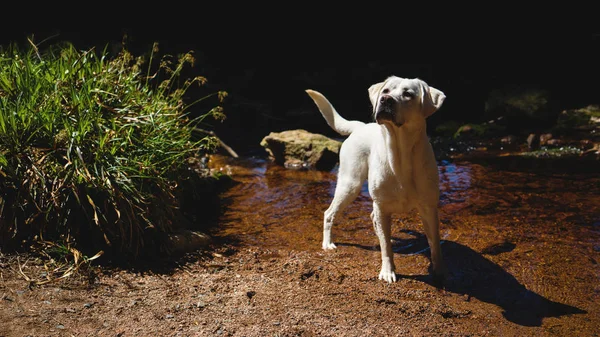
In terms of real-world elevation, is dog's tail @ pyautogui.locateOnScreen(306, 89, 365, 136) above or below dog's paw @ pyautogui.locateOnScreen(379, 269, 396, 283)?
above

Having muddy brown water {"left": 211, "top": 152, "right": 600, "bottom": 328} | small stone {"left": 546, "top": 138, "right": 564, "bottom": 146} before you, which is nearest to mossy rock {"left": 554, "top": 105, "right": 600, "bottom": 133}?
small stone {"left": 546, "top": 138, "right": 564, "bottom": 146}

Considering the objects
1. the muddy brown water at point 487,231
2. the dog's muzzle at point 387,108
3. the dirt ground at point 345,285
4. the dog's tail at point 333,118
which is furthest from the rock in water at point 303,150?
the dog's muzzle at point 387,108

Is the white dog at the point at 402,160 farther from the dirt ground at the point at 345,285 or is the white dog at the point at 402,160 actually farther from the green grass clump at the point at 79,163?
the green grass clump at the point at 79,163

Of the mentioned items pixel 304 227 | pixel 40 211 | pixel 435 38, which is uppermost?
pixel 435 38

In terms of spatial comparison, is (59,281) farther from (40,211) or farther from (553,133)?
(553,133)

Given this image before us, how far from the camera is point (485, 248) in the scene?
416 cm

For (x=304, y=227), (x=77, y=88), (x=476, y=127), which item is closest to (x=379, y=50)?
(x=476, y=127)

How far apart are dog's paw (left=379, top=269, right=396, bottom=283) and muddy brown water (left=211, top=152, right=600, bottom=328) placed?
0.11 m

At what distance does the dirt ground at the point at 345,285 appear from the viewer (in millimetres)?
2891

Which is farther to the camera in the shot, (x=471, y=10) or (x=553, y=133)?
(x=471, y=10)

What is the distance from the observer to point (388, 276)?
3602 millimetres

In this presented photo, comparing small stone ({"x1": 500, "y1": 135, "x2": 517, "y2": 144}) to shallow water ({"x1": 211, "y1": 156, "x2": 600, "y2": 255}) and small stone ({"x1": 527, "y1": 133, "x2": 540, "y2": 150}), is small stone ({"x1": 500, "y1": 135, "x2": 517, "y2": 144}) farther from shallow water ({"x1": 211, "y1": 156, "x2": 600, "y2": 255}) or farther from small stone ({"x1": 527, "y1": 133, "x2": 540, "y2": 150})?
shallow water ({"x1": 211, "y1": 156, "x2": 600, "y2": 255})

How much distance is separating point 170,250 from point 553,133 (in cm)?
782

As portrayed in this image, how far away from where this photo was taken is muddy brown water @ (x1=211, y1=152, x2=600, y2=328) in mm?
3402
